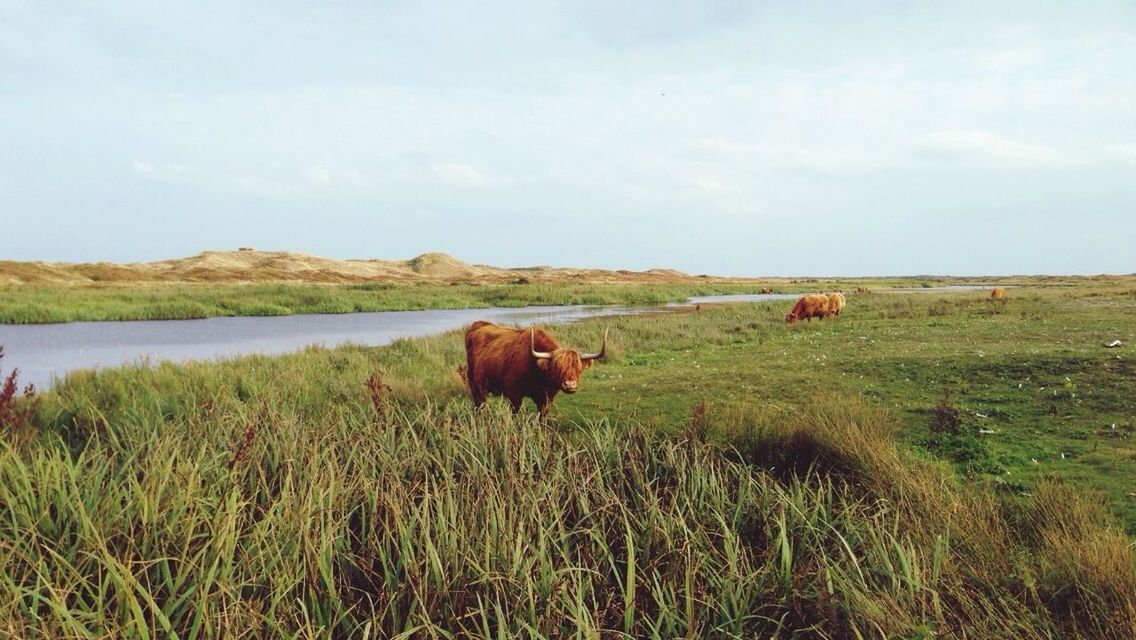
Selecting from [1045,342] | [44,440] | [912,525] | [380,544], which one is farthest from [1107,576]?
[1045,342]

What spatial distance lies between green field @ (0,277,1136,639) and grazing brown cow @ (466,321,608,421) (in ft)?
2.83

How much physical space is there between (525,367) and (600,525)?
5083 millimetres

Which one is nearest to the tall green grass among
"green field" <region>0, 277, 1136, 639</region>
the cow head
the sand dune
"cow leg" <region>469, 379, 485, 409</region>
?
"green field" <region>0, 277, 1136, 639</region>

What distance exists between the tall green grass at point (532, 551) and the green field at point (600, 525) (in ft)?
0.09

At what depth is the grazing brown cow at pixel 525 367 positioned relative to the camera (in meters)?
9.14

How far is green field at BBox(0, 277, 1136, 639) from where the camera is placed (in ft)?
11.2

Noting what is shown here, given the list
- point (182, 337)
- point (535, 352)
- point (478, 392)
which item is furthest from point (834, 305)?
point (182, 337)

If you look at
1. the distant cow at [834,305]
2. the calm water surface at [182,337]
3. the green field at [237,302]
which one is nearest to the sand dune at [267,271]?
the green field at [237,302]

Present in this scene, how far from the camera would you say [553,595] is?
135 inches

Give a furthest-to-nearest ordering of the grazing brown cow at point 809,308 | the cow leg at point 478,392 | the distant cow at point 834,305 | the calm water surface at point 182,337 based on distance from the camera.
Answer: the distant cow at point 834,305
the grazing brown cow at point 809,308
the calm water surface at point 182,337
the cow leg at point 478,392

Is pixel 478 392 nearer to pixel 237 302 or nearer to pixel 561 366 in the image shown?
pixel 561 366

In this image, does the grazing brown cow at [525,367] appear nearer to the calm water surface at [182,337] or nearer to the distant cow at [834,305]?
the calm water surface at [182,337]

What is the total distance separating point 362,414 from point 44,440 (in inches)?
158

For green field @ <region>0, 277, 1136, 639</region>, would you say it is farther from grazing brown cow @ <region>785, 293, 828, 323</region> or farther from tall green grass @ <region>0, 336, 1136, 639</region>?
grazing brown cow @ <region>785, 293, 828, 323</region>
